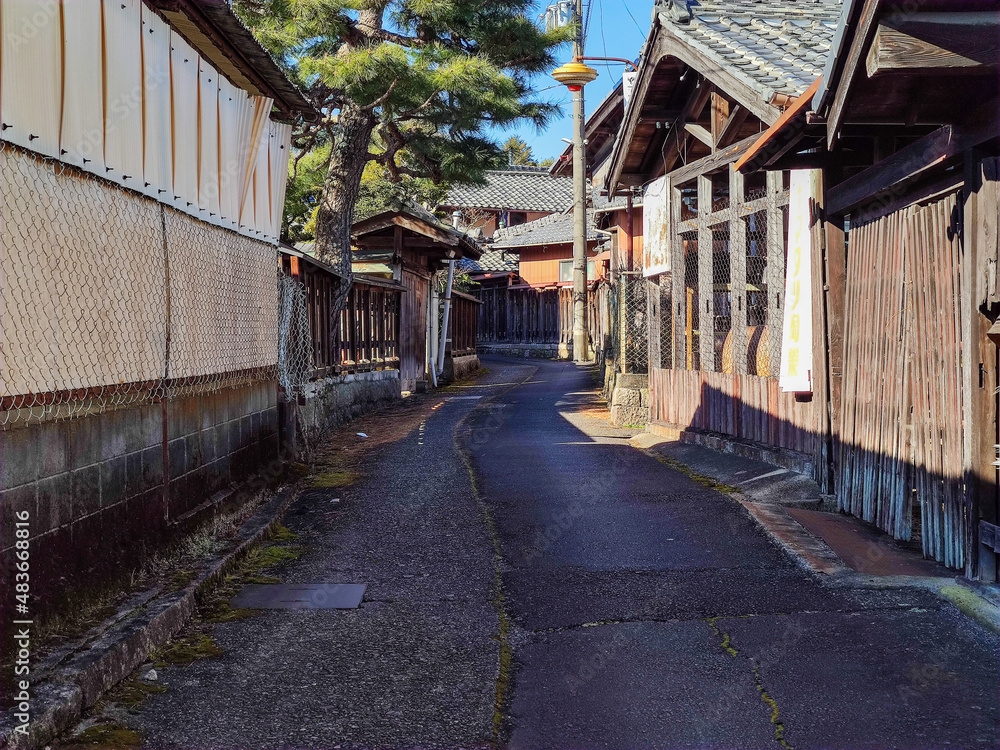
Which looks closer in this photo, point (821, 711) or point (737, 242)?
point (821, 711)

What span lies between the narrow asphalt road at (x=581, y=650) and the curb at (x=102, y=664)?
254 mm

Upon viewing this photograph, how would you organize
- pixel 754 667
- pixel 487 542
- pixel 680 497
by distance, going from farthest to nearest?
1. pixel 680 497
2. pixel 487 542
3. pixel 754 667

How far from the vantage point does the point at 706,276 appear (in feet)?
38.2

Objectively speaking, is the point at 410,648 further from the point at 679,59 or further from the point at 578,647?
the point at 679,59

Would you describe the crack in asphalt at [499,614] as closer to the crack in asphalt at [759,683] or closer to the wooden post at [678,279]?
the crack in asphalt at [759,683]

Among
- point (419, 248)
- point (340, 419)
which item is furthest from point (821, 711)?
point (419, 248)

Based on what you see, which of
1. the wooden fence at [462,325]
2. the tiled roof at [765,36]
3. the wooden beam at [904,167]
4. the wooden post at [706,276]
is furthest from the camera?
the wooden fence at [462,325]

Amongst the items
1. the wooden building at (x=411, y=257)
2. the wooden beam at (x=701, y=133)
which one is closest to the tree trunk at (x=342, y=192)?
the wooden building at (x=411, y=257)

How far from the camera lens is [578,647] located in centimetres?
500

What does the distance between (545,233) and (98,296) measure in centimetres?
3628

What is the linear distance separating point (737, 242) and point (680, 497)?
3.38 metres

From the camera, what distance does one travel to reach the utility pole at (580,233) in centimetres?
2806

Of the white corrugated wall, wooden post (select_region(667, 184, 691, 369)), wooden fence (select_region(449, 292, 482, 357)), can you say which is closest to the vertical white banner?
wooden post (select_region(667, 184, 691, 369))

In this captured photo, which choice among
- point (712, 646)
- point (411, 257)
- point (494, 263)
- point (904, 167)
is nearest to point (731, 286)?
point (904, 167)
